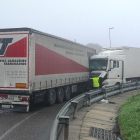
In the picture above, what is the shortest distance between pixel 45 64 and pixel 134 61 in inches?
487

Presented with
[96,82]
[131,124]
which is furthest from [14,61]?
[96,82]

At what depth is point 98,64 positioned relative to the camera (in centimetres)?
1730

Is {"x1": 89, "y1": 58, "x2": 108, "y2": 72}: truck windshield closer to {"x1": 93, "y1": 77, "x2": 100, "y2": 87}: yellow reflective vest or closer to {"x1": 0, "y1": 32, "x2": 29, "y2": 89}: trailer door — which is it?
{"x1": 93, "y1": 77, "x2": 100, "y2": 87}: yellow reflective vest

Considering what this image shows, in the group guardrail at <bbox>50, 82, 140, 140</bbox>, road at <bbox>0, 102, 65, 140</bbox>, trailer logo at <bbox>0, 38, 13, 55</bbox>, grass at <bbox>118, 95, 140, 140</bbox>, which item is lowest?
road at <bbox>0, 102, 65, 140</bbox>

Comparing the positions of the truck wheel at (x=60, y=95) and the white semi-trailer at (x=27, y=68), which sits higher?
the white semi-trailer at (x=27, y=68)

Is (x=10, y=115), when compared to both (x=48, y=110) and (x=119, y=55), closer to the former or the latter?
(x=48, y=110)

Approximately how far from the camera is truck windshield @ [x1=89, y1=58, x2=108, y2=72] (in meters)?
16.8

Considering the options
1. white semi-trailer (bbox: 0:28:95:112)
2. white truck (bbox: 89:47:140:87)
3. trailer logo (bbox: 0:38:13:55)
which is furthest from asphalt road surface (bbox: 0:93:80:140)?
white truck (bbox: 89:47:140:87)

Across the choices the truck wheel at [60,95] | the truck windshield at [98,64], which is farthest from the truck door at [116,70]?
the truck wheel at [60,95]

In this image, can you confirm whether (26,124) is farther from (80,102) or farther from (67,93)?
(67,93)

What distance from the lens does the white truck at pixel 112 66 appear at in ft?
54.0

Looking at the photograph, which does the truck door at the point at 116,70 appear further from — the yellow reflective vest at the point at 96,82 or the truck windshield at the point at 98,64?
the yellow reflective vest at the point at 96,82

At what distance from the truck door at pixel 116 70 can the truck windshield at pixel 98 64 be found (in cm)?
51

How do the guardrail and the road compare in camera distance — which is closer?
the guardrail
